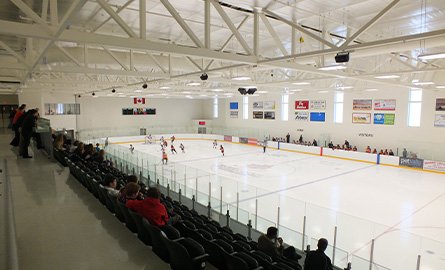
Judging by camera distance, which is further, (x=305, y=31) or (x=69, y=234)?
(x=305, y=31)

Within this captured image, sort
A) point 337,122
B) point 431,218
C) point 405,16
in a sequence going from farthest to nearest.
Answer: point 337,122 < point 431,218 < point 405,16

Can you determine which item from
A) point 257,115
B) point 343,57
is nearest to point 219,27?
point 343,57

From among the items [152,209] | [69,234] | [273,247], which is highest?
[152,209]

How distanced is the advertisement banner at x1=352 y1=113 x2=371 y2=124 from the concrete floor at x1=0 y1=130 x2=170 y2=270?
883 inches

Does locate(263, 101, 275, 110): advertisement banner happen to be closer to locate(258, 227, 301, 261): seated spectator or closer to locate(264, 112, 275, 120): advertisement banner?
locate(264, 112, 275, 120): advertisement banner

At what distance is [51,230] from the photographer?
433 cm

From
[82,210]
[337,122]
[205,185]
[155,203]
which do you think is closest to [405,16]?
[205,185]

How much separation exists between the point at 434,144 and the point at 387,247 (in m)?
17.7

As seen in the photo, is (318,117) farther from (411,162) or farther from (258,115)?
(411,162)

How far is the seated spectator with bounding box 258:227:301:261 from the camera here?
5129 millimetres

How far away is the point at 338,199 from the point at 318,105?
1636cm

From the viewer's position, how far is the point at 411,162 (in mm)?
19469

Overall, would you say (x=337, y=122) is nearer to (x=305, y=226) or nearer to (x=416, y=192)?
(x=416, y=192)

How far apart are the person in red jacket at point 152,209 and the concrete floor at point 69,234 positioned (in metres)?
0.35
